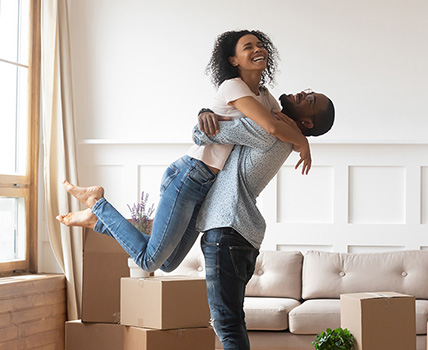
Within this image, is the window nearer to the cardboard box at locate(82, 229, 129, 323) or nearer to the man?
the cardboard box at locate(82, 229, 129, 323)

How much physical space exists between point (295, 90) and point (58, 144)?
1.72 metres

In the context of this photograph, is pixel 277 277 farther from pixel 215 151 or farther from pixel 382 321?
pixel 215 151

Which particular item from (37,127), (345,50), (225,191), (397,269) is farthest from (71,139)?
(225,191)

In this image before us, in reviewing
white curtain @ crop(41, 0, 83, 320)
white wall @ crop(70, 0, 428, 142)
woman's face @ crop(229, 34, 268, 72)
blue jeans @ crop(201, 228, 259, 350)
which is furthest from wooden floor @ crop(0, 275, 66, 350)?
woman's face @ crop(229, 34, 268, 72)

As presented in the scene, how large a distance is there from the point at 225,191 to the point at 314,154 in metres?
2.56

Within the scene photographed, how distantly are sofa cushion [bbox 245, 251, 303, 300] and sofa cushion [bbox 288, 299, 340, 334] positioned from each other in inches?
16.1

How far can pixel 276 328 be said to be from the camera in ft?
12.7

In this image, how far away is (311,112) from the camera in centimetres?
241

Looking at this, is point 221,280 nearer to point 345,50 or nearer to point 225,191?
point 225,191

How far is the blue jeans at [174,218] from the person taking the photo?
2.32 meters

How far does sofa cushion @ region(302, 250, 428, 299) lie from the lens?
13.7 feet

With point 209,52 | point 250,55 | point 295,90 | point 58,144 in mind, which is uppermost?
point 209,52

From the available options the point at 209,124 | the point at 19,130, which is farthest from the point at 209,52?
the point at 209,124

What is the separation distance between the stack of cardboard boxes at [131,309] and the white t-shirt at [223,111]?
39.9 inches
